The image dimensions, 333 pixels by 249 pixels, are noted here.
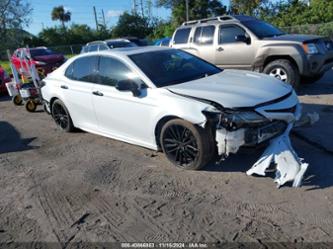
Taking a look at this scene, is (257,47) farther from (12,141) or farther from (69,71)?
(12,141)

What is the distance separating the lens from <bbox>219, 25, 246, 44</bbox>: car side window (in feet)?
28.9

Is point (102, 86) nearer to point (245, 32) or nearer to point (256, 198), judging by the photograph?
point (256, 198)

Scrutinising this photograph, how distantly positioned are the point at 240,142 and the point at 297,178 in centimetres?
73

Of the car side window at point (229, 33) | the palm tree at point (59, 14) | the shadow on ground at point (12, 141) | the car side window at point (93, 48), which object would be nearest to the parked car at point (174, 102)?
the shadow on ground at point (12, 141)

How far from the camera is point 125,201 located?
4023mm

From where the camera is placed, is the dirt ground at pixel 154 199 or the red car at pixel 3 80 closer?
the dirt ground at pixel 154 199

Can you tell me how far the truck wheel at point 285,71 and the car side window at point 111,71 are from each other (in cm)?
428

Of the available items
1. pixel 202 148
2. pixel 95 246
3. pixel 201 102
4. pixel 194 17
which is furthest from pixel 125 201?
pixel 194 17

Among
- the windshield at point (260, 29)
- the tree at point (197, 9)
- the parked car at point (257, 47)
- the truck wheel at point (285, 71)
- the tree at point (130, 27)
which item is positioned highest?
the windshield at point (260, 29)

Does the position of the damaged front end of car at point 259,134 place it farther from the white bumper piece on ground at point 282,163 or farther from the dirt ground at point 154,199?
the dirt ground at point 154,199

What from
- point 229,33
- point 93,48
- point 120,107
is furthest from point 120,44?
point 120,107

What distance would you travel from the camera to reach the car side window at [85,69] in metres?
5.72

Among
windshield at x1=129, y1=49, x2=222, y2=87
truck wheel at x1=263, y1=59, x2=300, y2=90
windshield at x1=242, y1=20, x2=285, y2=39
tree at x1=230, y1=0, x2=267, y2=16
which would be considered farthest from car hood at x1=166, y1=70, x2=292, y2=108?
tree at x1=230, y1=0, x2=267, y2=16

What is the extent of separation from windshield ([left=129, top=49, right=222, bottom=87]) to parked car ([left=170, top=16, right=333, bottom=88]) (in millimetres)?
3113
